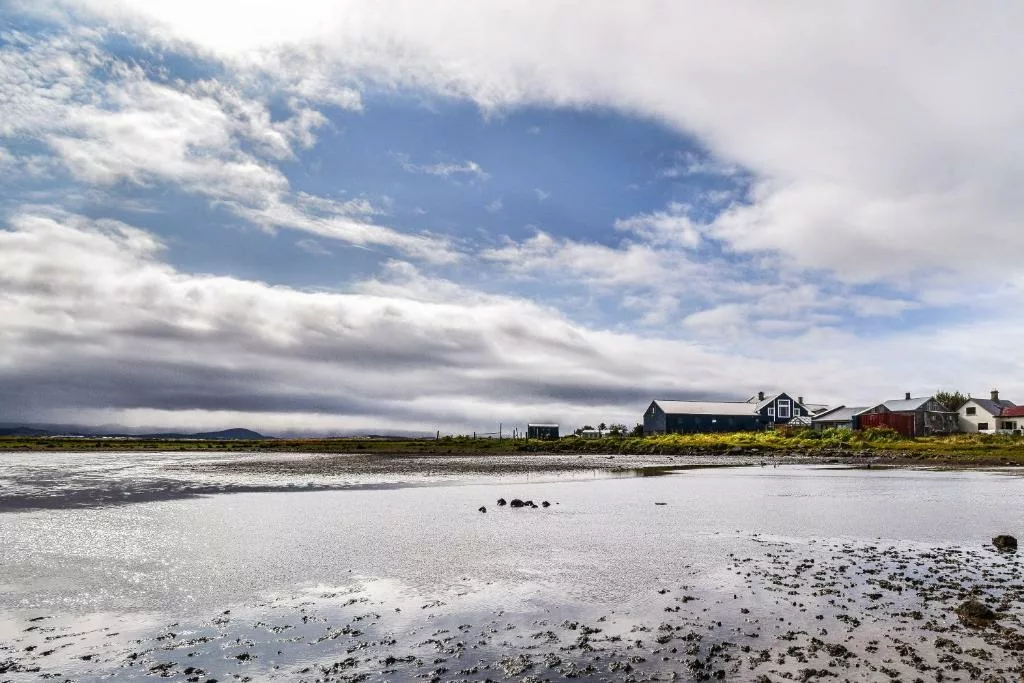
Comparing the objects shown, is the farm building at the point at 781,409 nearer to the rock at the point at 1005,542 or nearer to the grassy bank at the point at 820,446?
the grassy bank at the point at 820,446

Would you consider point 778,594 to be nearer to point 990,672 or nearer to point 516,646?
point 990,672

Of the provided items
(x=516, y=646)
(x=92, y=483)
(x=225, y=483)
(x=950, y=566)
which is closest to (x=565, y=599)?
(x=516, y=646)

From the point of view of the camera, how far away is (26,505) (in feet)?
105

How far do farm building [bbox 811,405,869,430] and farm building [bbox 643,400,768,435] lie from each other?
13707mm

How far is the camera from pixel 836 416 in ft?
404

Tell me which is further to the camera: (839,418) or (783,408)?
(783,408)

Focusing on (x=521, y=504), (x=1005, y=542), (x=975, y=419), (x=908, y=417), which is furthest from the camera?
(x=975, y=419)

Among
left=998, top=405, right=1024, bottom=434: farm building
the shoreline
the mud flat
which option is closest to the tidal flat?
the mud flat

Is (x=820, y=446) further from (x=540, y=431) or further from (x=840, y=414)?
(x=540, y=431)

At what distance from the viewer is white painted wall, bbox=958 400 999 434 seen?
119 metres

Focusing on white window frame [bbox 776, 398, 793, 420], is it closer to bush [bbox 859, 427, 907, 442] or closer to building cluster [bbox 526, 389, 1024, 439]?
building cluster [bbox 526, 389, 1024, 439]

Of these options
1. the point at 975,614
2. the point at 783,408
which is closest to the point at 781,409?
the point at 783,408

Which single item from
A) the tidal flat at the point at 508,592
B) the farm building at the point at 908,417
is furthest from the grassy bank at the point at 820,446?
the tidal flat at the point at 508,592

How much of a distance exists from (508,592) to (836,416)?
402 ft
